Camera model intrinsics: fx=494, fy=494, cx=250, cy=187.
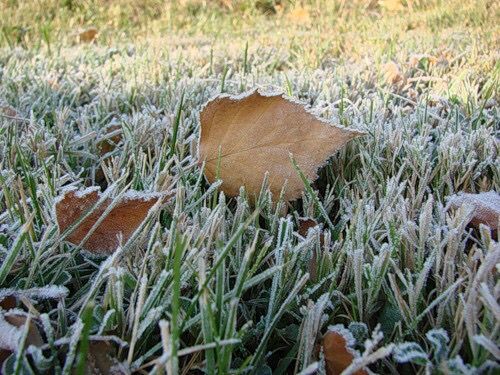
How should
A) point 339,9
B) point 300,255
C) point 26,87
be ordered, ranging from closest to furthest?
point 300,255
point 26,87
point 339,9

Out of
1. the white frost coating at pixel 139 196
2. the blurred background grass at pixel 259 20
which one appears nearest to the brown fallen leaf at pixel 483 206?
the white frost coating at pixel 139 196

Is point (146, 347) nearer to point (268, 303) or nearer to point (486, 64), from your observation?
point (268, 303)

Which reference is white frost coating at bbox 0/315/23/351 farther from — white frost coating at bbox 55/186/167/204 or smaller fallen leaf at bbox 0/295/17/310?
white frost coating at bbox 55/186/167/204

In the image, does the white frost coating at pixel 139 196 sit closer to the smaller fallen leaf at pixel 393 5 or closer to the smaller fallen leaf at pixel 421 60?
the smaller fallen leaf at pixel 421 60

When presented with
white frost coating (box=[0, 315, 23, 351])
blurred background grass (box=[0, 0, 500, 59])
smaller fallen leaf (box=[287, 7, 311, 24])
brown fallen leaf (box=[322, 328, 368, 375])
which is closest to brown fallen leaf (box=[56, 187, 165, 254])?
white frost coating (box=[0, 315, 23, 351])

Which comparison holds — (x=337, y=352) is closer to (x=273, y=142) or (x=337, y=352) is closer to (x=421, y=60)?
(x=273, y=142)

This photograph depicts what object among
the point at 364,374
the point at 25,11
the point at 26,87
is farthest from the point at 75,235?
the point at 25,11
